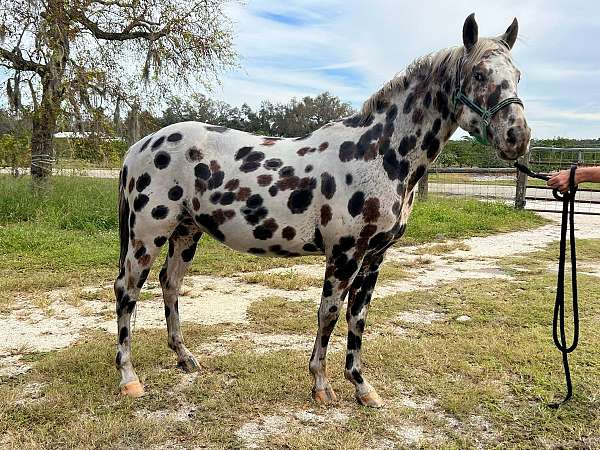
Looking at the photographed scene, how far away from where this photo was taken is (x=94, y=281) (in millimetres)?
5664

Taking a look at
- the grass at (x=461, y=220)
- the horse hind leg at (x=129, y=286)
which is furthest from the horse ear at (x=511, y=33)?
the grass at (x=461, y=220)

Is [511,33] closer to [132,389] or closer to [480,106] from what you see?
[480,106]

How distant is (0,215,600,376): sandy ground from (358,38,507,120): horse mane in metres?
2.01

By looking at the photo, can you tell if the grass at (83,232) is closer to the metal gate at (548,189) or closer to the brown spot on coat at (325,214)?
the metal gate at (548,189)

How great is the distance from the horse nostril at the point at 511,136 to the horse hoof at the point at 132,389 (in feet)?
8.56

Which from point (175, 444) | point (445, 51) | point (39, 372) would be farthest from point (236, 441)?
point (445, 51)

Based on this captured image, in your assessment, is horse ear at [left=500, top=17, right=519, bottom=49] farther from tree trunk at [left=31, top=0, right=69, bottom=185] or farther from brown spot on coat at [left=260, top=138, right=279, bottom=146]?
tree trunk at [left=31, top=0, right=69, bottom=185]

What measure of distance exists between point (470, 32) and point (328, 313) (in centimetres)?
179

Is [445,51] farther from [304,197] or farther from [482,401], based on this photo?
[482,401]

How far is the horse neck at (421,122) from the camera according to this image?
291cm

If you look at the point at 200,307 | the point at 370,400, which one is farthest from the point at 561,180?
the point at 200,307

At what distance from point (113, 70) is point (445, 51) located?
914 cm

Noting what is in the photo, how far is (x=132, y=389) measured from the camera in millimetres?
3143

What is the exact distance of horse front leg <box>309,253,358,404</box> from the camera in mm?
2992
